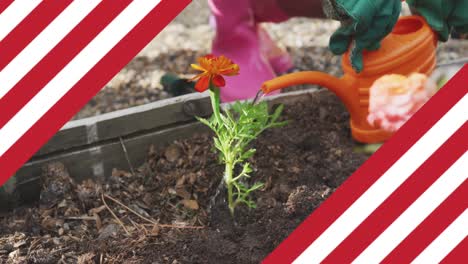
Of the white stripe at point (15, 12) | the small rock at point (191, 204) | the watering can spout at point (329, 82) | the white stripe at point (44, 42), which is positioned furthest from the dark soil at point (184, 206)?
the white stripe at point (15, 12)

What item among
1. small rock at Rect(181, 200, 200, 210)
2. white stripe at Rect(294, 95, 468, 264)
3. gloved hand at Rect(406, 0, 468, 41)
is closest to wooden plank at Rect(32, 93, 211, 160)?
small rock at Rect(181, 200, 200, 210)

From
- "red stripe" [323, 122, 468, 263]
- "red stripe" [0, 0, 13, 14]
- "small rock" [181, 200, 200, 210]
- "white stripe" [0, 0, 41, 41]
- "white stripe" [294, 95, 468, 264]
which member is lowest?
"red stripe" [323, 122, 468, 263]

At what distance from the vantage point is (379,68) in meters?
1.95

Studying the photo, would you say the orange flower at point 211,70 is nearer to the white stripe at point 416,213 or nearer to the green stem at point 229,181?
the green stem at point 229,181

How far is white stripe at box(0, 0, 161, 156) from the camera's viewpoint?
1827 mm

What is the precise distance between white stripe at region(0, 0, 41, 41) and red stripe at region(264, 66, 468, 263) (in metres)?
0.84

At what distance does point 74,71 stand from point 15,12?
0.20 meters

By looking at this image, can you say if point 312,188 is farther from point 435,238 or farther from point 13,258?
point 13,258

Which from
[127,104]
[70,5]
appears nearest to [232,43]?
[127,104]

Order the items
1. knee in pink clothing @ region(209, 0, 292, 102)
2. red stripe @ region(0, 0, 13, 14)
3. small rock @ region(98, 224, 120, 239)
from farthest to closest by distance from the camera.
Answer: knee in pink clothing @ region(209, 0, 292, 102) → red stripe @ region(0, 0, 13, 14) → small rock @ region(98, 224, 120, 239)

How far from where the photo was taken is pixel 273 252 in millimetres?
1636

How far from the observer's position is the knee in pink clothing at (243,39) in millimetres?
2324

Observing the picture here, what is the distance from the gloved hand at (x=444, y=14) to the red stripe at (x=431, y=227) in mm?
500

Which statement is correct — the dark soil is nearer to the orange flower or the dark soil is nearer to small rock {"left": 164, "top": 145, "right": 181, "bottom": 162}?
small rock {"left": 164, "top": 145, "right": 181, "bottom": 162}
